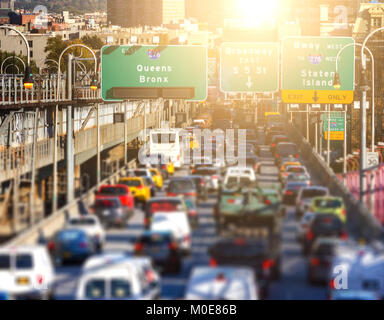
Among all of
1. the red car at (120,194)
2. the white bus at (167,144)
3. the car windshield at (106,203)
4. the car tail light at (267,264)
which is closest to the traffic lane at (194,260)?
the car tail light at (267,264)

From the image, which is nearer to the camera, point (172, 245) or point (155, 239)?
point (155, 239)

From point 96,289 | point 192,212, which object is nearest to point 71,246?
point 96,289

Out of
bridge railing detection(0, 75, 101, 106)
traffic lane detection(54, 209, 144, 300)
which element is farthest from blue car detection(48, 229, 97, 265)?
bridge railing detection(0, 75, 101, 106)

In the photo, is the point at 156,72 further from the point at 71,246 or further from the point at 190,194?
the point at 71,246

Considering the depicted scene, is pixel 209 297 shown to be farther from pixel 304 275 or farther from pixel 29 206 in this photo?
pixel 29 206

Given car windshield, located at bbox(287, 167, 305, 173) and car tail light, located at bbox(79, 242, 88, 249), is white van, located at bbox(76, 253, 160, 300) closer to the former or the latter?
car tail light, located at bbox(79, 242, 88, 249)
